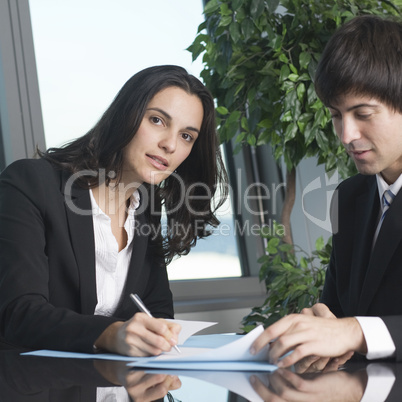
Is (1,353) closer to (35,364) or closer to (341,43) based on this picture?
(35,364)

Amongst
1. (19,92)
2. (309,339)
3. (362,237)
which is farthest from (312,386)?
(19,92)

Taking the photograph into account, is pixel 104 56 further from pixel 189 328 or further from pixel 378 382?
pixel 378 382

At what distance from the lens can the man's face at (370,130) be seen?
5.19 ft

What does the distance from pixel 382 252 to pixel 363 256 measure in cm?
11

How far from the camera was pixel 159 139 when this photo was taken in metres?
2.02

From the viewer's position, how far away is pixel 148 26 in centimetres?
366

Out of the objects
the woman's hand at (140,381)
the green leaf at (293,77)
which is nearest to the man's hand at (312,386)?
the woman's hand at (140,381)

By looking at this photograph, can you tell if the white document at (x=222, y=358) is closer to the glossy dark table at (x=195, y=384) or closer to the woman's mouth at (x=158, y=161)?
the glossy dark table at (x=195, y=384)

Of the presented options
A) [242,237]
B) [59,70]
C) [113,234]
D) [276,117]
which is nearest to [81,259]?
[113,234]

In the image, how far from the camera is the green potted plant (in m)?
2.74

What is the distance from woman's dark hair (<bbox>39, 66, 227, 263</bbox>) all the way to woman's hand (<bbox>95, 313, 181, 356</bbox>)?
83cm

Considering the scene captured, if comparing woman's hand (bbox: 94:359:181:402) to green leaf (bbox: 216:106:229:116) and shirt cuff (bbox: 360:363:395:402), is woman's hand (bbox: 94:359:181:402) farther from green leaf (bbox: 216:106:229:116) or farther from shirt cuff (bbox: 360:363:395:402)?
green leaf (bbox: 216:106:229:116)

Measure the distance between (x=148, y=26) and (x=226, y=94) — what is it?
3.09 feet

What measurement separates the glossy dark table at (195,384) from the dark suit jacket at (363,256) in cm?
49
